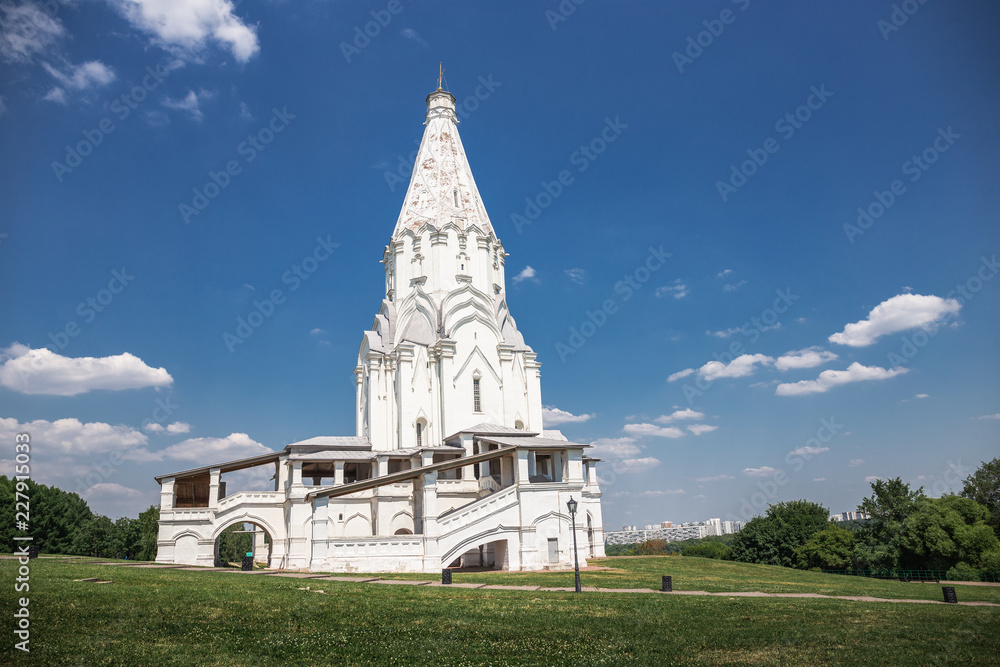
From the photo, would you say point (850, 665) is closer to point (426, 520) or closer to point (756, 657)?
point (756, 657)

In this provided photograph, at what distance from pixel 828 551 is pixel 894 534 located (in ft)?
22.0

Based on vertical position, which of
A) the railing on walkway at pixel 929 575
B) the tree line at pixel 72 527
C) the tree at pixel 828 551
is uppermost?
the tree line at pixel 72 527

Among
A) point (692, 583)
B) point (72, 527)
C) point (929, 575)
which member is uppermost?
point (72, 527)

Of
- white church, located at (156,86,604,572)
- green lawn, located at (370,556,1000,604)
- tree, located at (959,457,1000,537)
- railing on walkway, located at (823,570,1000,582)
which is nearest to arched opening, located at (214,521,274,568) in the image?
white church, located at (156,86,604,572)

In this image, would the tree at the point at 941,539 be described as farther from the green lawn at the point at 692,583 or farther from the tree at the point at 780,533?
the green lawn at the point at 692,583

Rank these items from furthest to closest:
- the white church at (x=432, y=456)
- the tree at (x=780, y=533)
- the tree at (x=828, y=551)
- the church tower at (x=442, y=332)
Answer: the tree at (x=780, y=533) < the tree at (x=828, y=551) < the church tower at (x=442, y=332) < the white church at (x=432, y=456)

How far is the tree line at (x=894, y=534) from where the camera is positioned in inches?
1567

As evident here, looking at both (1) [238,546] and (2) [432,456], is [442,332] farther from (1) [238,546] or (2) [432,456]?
(1) [238,546]


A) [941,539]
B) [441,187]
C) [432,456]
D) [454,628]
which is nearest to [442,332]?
[432,456]

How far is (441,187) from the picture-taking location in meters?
44.6

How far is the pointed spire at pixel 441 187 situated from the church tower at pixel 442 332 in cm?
8

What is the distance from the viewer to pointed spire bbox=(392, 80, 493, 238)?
4369 centimetres

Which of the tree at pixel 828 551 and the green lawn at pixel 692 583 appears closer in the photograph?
the green lawn at pixel 692 583

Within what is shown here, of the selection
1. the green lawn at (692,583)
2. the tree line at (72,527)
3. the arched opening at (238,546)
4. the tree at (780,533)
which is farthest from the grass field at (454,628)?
the tree at (780,533)
